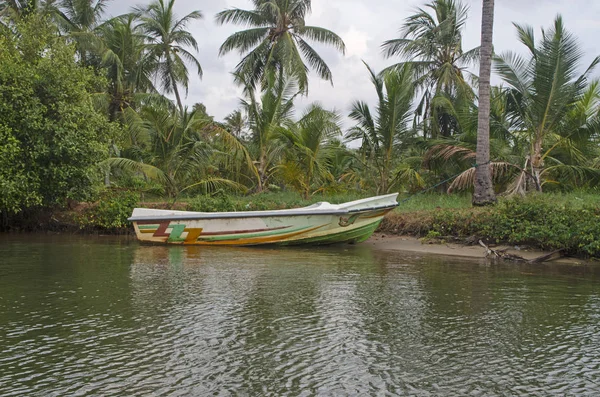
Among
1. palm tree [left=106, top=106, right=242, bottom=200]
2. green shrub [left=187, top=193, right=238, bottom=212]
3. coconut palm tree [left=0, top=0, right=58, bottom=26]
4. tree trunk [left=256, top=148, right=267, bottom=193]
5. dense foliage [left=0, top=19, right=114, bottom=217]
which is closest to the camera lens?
dense foliage [left=0, top=19, right=114, bottom=217]

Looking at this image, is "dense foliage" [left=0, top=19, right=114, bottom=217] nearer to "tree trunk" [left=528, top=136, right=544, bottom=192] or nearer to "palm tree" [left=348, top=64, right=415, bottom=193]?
"palm tree" [left=348, top=64, right=415, bottom=193]

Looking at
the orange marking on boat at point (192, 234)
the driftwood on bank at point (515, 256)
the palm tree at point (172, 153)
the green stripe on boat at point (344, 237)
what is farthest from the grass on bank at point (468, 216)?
the orange marking on boat at point (192, 234)

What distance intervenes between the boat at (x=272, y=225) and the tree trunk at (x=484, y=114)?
7.45ft

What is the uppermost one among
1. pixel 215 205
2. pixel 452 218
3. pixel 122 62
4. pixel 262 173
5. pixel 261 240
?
pixel 122 62

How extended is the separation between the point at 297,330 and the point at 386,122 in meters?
11.5

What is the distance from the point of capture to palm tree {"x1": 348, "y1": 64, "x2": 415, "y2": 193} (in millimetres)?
15891

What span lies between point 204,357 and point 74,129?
34.1 feet

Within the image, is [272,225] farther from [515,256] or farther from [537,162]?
[537,162]

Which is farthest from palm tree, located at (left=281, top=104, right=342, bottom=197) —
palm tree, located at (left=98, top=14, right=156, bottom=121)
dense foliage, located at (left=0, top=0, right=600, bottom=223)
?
palm tree, located at (left=98, top=14, right=156, bottom=121)

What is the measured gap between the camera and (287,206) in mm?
15594

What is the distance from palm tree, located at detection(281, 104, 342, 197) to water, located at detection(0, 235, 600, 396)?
25.0 ft

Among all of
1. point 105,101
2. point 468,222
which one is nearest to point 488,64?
point 468,222

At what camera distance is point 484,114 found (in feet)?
44.0

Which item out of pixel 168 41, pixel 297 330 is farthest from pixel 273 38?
pixel 297 330
